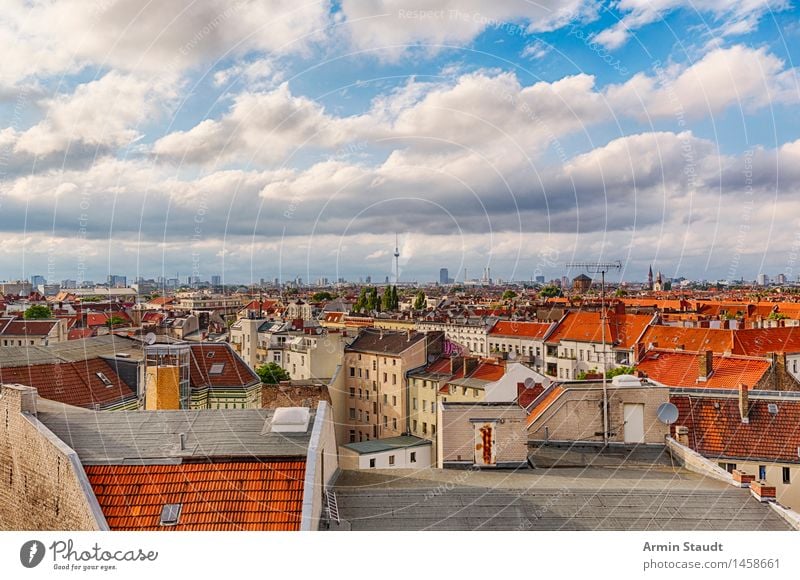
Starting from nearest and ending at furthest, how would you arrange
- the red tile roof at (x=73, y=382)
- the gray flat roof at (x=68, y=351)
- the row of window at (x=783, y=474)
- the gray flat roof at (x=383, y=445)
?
the row of window at (x=783, y=474) → the red tile roof at (x=73, y=382) → the gray flat roof at (x=68, y=351) → the gray flat roof at (x=383, y=445)

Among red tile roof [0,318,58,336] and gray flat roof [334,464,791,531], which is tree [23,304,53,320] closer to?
red tile roof [0,318,58,336]

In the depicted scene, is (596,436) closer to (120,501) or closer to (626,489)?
(626,489)

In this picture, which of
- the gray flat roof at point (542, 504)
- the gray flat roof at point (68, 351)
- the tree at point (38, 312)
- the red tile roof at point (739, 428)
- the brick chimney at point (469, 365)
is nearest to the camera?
the gray flat roof at point (542, 504)

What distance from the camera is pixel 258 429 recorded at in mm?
4191

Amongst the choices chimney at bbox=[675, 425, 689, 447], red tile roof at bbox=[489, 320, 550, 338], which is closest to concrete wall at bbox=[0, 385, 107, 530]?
chimney at bbox=[675, 425, 689, 447]

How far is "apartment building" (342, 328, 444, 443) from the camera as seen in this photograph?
49.4 feet

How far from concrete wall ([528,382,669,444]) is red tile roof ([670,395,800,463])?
95 centimetres

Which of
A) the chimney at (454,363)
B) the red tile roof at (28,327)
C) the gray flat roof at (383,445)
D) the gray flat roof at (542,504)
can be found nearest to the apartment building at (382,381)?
the chimney at (454,363)

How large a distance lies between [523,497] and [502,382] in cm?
690

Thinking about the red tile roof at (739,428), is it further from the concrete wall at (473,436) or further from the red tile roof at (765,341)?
the red tile roof at (765,341)

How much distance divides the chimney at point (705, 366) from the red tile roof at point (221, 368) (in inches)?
277

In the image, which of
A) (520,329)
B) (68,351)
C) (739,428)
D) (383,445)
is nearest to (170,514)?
(739,428)

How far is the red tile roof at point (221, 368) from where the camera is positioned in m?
9.78

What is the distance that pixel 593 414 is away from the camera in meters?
5.98
